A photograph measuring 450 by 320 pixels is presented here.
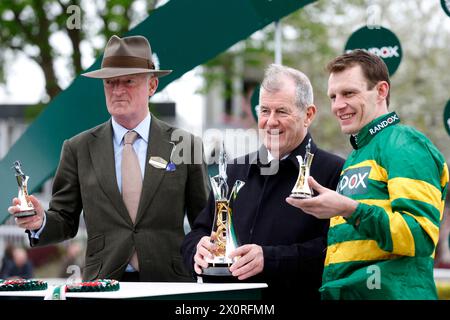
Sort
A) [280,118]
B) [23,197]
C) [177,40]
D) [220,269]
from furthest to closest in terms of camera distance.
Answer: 1. [177,40]
2. [280,118]
3. [23,197]
4. [220,269]

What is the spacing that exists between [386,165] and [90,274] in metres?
1.77

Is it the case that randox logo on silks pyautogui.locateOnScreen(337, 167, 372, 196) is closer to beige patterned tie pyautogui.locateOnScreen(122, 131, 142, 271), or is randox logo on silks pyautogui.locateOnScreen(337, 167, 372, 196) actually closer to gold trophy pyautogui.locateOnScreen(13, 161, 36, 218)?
beige patterned tie pyautogui.locateOnScreen(122, 131, 142, 271)

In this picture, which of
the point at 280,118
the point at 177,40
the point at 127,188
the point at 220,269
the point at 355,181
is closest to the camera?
the point at 355,181

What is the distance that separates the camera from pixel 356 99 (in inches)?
135

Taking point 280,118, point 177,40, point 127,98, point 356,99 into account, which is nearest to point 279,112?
point 280,118

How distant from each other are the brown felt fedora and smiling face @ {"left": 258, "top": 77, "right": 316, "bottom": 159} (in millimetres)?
744

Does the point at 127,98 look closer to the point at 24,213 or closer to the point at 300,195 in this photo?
the point at 24,213

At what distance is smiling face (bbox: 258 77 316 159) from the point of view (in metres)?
3.85

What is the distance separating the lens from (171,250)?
4.32m

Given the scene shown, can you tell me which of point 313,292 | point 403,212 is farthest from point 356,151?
point 313,292

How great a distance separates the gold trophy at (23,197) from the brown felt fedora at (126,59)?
80 centimetres

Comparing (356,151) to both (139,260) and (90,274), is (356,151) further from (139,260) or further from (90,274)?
(90,274)

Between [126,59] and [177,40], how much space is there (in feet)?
5.98

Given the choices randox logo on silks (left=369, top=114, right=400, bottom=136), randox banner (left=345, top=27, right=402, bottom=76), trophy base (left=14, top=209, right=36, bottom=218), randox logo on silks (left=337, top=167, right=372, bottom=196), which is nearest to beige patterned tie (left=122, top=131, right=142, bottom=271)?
trophy base (left=14, top=209, right=36, bottom=218)
